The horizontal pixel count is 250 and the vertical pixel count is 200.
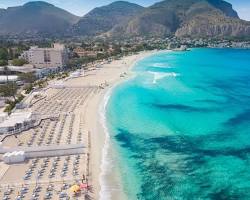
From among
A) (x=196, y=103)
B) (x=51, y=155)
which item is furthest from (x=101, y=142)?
(x=196, y=103)

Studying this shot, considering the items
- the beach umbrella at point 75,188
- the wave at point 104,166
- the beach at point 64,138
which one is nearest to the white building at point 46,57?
the beach at point 64,138

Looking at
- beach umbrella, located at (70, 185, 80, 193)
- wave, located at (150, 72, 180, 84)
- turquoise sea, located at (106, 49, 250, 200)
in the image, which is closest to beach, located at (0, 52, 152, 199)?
beach umbrella, located at (70, 185, 80, 193)

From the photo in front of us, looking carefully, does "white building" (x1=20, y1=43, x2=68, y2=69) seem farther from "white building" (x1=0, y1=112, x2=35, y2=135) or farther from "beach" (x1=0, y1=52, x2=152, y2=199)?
"white building" (x1=0, y1=112, x2=35, y2=135)

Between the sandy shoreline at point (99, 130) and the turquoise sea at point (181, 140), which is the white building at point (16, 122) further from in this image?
the turquoise sea at point (181, 140)

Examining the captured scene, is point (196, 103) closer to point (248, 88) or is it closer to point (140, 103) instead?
point (140, 103)

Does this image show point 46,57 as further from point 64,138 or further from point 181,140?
point 181,140

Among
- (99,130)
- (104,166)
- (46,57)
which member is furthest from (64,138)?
(46,57)

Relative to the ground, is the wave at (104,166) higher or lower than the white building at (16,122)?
lower
